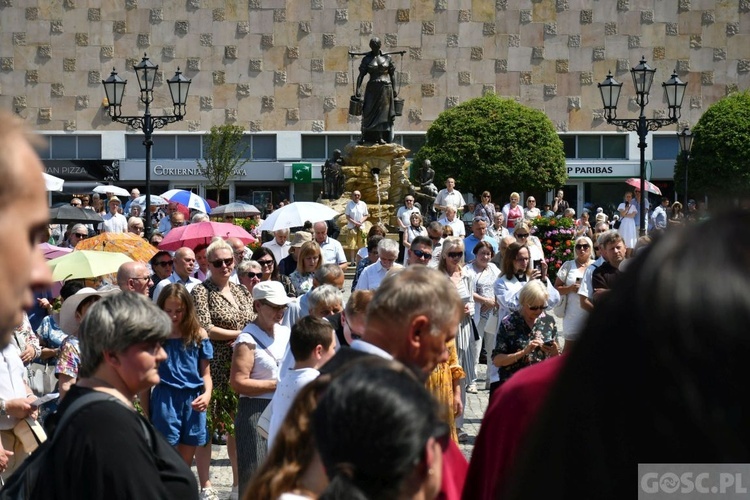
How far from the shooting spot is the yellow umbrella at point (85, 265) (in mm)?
9938

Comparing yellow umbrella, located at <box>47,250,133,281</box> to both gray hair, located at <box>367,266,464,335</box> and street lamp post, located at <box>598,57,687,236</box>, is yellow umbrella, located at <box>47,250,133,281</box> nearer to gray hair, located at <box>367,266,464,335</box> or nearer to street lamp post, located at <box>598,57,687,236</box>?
gray hair, located at <box>367,266,464,335</box>

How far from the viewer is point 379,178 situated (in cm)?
2850

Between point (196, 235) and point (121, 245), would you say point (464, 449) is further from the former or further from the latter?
point (196, 235)

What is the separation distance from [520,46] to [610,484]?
51.8 metres

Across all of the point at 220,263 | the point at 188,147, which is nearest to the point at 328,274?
the point at 220,263

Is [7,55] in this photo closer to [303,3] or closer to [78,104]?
[78,104]

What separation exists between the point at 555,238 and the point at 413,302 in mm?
17478

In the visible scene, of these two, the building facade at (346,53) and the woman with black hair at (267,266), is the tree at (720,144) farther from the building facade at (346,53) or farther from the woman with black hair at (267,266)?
the woman with black hair at (267,266)

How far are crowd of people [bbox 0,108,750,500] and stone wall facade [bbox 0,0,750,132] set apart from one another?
42.1 m

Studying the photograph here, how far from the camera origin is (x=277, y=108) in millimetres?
52094

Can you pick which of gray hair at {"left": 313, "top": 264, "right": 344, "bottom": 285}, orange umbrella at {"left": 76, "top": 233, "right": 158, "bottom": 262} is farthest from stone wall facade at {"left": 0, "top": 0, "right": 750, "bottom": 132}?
gray hair at {"left": 313, "top": 264, "right": 344, "bottom": 285}

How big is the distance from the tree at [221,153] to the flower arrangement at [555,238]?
96.5 feet

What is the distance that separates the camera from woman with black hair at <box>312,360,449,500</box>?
2.24 metres

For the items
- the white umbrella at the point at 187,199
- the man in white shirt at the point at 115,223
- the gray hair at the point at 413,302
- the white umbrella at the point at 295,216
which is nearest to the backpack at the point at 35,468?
the gray hair at the point at 413,302
